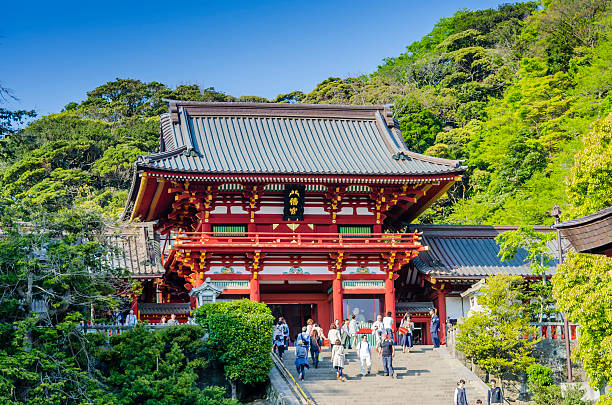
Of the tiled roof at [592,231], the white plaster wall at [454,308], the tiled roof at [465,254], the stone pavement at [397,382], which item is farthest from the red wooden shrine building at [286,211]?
the tiled roof at [592,231]

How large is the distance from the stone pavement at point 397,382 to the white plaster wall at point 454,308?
5127 millimetres

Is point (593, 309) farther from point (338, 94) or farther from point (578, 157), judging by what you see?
point (338, 94)

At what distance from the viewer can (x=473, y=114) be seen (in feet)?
189

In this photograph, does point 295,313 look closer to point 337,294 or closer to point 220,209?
point 337,294

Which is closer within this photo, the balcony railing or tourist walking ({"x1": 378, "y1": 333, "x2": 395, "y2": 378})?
tourist walking ({"x1": 378, "y1": 333, "x2": 395, "y2": 378})

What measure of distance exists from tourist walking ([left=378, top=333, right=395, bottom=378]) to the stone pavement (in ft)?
0.73

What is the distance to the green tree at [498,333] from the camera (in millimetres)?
23375

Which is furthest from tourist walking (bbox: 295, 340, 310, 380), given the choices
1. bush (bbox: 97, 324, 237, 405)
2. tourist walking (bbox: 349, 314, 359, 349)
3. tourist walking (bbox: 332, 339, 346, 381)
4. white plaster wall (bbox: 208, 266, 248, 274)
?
white plaster wall (bbox: 208, 266, 248, 274)

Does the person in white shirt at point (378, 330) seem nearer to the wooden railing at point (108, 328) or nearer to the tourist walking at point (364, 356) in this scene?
the tourist walking at point (364, 356)

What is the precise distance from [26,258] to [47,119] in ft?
144

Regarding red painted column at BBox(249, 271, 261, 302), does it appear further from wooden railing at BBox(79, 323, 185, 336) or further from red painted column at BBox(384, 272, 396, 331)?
→ wooden railing at BBox(79, 323, 185, 336)

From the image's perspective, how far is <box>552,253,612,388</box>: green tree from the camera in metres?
17.5

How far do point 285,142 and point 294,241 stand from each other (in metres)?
4.93

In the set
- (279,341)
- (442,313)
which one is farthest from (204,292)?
(442,313)
